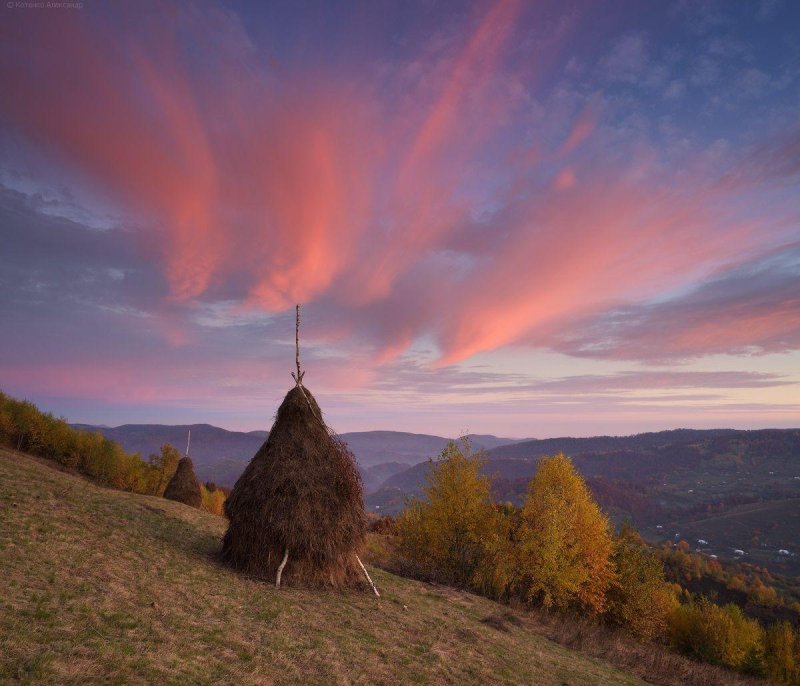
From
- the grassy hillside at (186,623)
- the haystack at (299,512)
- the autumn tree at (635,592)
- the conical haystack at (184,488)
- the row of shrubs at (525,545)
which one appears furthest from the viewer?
the conical haystack at (184,488)

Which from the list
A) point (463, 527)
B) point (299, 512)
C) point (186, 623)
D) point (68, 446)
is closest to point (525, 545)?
point (463, 527)

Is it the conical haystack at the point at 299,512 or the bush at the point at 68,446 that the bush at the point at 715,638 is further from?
the bush at the point at 68,446

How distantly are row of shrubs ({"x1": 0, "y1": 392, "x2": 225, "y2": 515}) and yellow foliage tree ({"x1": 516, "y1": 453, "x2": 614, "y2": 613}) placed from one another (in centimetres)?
4659

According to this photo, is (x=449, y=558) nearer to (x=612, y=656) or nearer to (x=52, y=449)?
(x=612, y=656)

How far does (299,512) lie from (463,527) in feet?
69.0

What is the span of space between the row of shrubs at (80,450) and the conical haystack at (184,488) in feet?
62.3

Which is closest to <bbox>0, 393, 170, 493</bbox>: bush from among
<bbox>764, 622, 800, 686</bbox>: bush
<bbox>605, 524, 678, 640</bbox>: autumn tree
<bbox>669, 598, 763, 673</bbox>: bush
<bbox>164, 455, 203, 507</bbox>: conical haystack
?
<bbox>164, 455, 203, 507</bbox>: conical haystack

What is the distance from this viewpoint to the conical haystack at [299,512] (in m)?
16.2

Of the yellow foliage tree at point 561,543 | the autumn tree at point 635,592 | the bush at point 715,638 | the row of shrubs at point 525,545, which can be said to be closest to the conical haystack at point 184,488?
the row of shrubs at point 525,545

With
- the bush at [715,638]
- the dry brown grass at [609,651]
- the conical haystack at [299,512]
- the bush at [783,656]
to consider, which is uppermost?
the conical haystack at [299,512]

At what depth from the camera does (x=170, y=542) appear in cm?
1731

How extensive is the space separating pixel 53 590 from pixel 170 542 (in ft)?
28.4

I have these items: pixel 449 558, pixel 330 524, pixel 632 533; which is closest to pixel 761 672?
pixel 632 533

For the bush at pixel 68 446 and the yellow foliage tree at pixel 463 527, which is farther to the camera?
the bush at pixel 68 446
